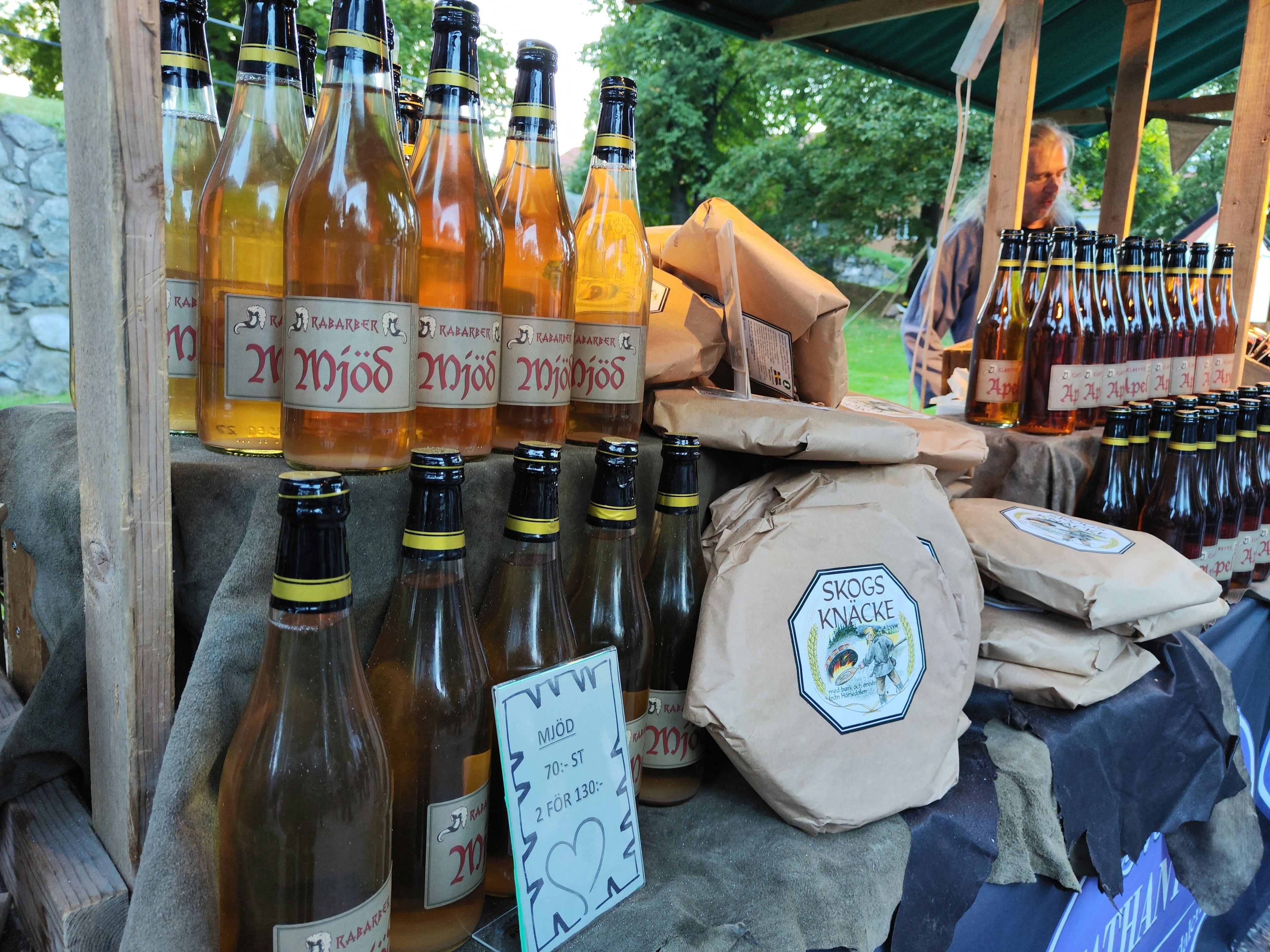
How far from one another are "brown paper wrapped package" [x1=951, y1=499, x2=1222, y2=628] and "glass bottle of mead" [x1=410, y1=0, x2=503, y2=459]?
2.34 ft

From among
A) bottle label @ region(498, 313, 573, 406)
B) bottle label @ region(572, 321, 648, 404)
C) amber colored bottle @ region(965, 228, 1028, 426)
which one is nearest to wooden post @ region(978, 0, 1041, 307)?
amber colored bottle @ region(965, 228, 1028, 426)

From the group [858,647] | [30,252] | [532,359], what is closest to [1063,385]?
[858,647]

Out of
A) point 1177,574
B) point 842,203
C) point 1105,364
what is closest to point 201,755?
point 1177,574

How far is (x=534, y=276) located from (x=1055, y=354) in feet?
3.42

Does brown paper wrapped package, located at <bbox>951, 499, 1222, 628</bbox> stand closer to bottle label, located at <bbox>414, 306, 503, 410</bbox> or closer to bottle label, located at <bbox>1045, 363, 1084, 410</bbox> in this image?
bottle label, located at <bbox>1045, 363, 1084, 410</bbox>

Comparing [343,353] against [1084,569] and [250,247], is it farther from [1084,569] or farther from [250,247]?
[1084,569]

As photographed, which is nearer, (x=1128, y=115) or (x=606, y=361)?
(x=606, y=361)

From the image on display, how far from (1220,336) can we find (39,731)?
7.18 ft

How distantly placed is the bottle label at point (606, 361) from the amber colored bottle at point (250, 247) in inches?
11.1

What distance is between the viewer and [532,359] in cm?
70

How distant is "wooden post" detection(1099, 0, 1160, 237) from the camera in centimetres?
192

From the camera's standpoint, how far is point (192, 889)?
1.54 feet

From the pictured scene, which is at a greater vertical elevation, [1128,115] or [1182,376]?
[1128,115]

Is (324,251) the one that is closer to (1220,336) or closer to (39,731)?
(39,731)
